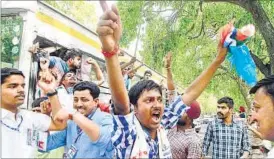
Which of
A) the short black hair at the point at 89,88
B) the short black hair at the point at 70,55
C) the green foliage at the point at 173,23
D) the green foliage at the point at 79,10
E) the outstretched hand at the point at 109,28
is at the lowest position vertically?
the short black hair at the point at 89,88

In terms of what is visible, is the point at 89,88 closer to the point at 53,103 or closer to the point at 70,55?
the point at 53,103

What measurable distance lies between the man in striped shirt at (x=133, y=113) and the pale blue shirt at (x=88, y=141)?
1.32 feet

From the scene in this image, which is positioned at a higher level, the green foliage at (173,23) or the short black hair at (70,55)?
the green foliage at (173,23)

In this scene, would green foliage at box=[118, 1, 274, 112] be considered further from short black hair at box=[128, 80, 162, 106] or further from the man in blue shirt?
short black hair at box=[128, 80, 162, 106]

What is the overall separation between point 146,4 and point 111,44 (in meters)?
9.89

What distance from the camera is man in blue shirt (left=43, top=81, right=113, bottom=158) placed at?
2793mm

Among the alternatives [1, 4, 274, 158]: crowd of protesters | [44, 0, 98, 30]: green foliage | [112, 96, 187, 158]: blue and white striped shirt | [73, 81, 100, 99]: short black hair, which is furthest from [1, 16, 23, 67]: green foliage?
[44, 0, 98, 30]: green foliage

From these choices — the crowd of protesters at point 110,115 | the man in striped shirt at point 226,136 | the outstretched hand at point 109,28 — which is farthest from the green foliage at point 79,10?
the outstretched hand at point 109,28

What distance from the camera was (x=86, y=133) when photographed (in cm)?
275

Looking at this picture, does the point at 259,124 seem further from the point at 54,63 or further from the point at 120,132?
the point at 54,63

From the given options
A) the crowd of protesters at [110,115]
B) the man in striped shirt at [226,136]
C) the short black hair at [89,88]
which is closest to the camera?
the crowd of protesters at [110,115]

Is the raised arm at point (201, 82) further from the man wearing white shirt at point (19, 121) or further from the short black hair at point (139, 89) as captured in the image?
the man wearing white shirt at point (19, 121)

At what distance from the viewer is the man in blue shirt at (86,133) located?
279cm

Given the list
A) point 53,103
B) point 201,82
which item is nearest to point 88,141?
point 53,103
